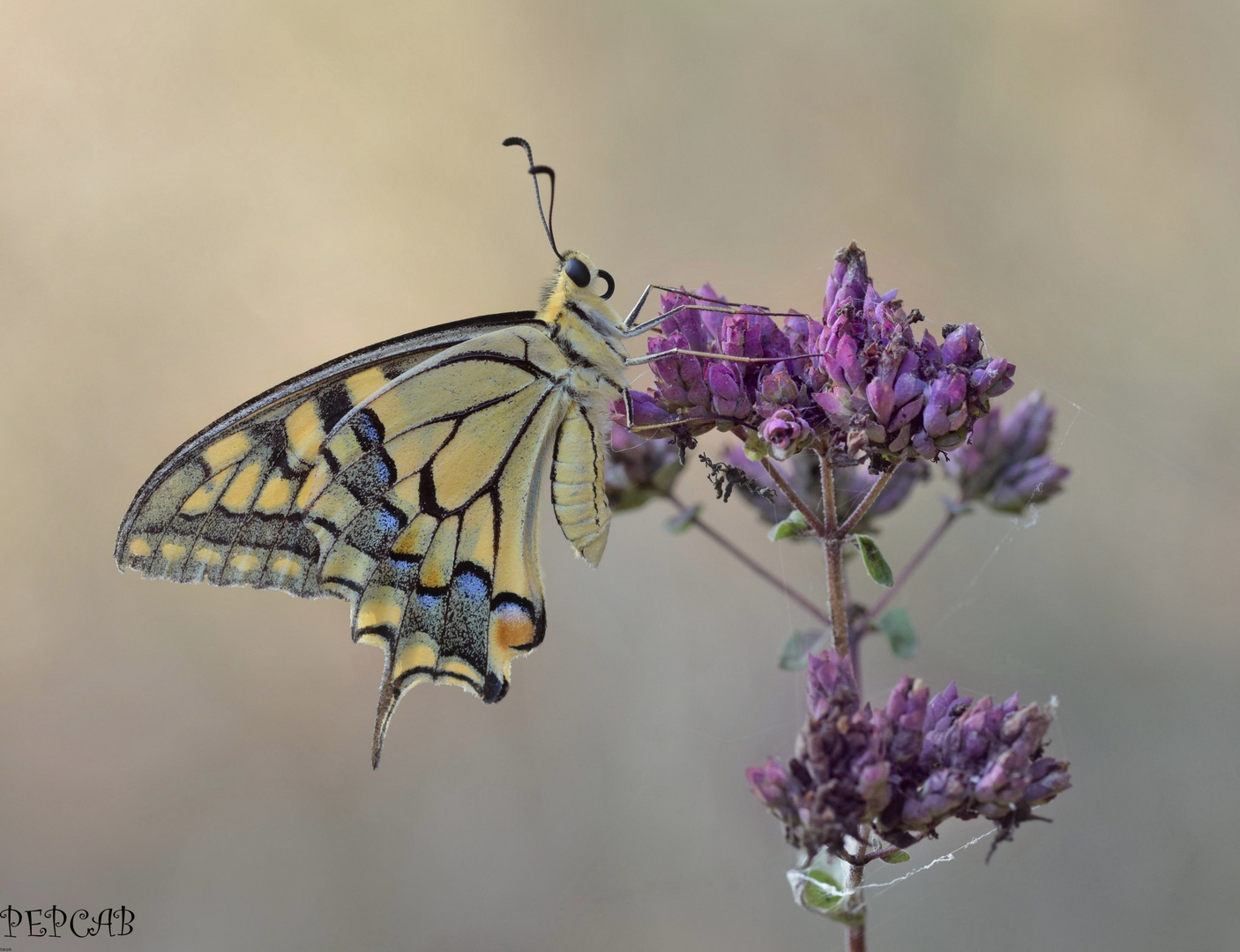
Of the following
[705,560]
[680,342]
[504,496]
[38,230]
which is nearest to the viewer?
[680,342]

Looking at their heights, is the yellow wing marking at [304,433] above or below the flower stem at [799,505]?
above

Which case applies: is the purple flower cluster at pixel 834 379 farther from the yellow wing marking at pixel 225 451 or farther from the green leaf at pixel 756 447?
the yellow wing marking at pixel 225 451

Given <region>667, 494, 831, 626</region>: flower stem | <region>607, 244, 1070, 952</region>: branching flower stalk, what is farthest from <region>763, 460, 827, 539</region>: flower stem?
<region>667, 494, 831, 626</region>: flower stem

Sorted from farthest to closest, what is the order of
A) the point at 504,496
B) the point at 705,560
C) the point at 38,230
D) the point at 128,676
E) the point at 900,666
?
1. the point at 38,230
2. the point at 705,560
3. the point at 128,676
4. the point at 900,666
5. the point at 504,496

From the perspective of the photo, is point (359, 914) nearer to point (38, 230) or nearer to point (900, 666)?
point (900, 666)

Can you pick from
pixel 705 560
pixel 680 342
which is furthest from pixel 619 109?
pixel 680 342

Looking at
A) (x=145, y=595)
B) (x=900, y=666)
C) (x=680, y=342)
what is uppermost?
(x=145, y=595)

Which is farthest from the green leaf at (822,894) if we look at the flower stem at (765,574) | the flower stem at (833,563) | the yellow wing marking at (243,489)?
the yellow wing marking at (243,489)

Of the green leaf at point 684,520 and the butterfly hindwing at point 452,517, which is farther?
the green leaf at point 684,520
